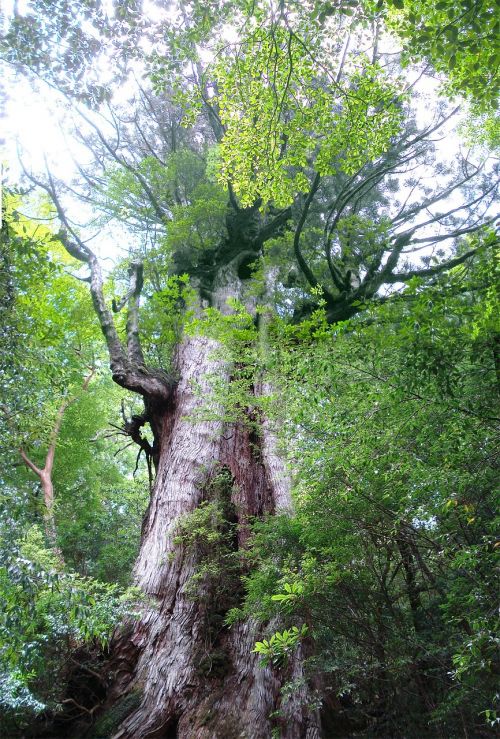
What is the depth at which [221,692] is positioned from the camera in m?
4.16

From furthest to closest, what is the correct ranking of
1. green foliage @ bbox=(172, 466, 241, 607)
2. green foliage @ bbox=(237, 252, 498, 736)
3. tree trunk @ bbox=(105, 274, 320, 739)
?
green foliage @ bbox=(172, 466, 241, 607) → tree trunk @ bbox=(105, 274, 320, 739) → green foliage @ bbox=(237, 252, 498, 736)

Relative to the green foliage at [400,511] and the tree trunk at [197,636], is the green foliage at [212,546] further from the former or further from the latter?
the green foliage at [400,511]

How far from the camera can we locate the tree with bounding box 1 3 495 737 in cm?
412

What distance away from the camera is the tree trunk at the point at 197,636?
381cm

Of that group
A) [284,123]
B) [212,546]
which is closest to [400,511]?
[212,546]

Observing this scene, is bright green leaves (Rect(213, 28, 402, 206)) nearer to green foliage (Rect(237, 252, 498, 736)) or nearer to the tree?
the tree

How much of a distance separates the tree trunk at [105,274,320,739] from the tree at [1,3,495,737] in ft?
0.04

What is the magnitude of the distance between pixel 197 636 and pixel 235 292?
5.83m

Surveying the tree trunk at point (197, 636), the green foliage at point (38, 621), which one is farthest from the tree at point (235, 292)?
the green foliage at point (38, 621)

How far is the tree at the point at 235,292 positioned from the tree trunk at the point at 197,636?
14mm

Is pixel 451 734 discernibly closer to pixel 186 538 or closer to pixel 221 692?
pixel 221 692

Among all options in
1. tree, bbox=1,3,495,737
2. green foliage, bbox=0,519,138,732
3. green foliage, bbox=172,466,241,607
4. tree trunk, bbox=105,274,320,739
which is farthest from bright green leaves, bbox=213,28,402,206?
green foliage, bbox=0,519,138,732

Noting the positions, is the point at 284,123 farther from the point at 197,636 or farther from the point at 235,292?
the point at 197,636

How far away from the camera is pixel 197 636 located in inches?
176
